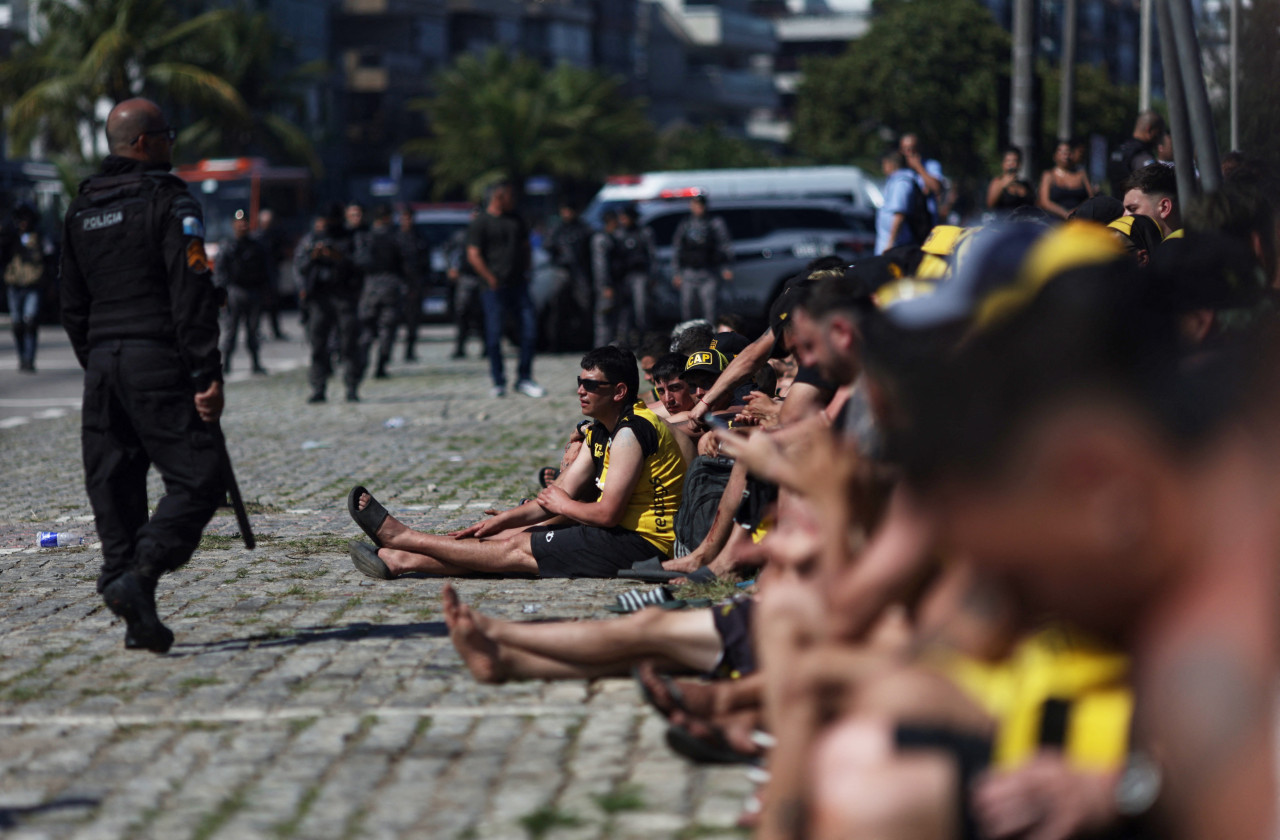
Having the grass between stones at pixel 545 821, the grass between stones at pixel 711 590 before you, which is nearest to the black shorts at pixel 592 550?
the grass between stones at pixel 711 590

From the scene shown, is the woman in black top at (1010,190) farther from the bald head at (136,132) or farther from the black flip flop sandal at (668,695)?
the black flip flop sandal at (668,695)

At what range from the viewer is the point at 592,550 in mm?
7336

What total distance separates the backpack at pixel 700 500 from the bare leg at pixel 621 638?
1.99 meters

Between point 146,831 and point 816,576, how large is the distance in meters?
1.66

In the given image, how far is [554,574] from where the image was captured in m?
7.44

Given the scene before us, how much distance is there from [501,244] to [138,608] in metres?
10.7

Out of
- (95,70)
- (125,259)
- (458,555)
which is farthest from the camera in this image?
(95,70)

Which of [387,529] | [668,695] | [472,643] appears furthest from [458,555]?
[668,695]

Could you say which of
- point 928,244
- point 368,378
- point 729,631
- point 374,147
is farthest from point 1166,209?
point 374,147

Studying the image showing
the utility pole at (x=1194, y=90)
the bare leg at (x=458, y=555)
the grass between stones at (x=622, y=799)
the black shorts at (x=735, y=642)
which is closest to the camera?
the grass between stones at (x=622, y=799)

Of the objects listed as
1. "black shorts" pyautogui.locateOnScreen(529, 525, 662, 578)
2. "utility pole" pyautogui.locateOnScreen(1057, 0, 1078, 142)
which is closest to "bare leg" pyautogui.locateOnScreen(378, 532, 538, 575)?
"black shorts" pyautogui.locateOnScreen(529, 525, 662, 578)

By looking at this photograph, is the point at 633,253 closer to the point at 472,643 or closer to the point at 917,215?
the point at 917,215

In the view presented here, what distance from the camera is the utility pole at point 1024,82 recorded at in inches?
623


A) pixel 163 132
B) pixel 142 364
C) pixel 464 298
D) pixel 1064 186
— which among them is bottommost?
pixel 464 298
